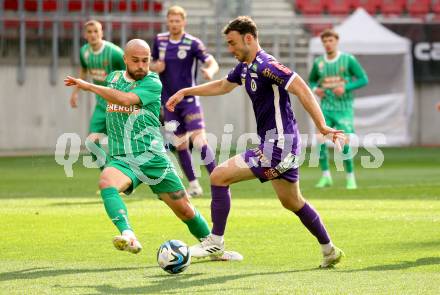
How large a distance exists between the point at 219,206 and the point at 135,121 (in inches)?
36.9

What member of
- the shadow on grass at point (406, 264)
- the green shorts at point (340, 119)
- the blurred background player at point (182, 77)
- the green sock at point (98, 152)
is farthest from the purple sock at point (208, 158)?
the shadow on grass at point (406, 264)

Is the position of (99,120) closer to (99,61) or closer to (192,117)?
(99,61)

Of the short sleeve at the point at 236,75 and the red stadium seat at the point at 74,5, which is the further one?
the red stadium seat at the point at 74,5

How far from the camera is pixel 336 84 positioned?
53.8 feet

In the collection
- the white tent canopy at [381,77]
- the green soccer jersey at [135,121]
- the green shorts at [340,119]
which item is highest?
the green soccer jersey at [135,121]

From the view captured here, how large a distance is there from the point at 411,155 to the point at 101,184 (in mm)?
16626

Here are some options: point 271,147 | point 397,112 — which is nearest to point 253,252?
point 271,147

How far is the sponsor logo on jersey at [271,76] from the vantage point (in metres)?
8.32

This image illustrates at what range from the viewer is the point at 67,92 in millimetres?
25406

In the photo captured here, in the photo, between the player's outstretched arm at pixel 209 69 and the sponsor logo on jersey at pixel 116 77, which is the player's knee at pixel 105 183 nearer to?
the sponsor logo on jersey at pixel 116 77

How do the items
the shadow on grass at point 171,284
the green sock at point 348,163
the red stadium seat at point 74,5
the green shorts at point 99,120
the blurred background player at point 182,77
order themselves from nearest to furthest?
the shadow on grass at point 171,284
the green shorts at point 99,120
the blurred background player at point 182,77
the green sock at point 348,163
the red stadium seat at point 74,5

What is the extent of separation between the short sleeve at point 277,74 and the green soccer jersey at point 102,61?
6.61 m

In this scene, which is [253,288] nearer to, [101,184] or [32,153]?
[101,184]

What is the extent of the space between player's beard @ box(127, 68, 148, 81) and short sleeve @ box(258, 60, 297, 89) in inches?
36.9
